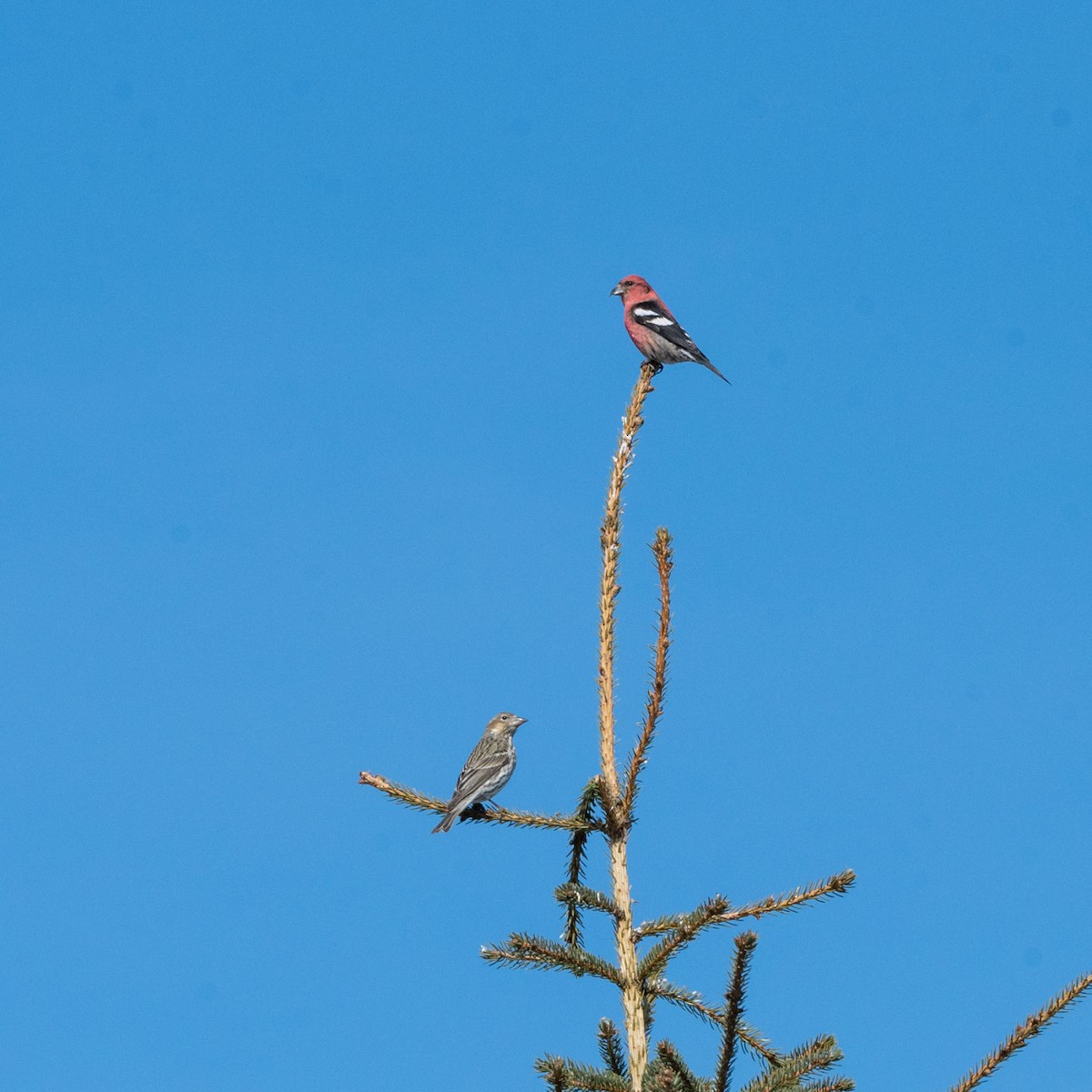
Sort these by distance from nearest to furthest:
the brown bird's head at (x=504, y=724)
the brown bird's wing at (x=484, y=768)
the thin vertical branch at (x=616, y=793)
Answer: the thin vertical branch at (x=616, y=793) < the brown bird's wing at (x=484, y=768) < the brown bird's head at (x=504, y=724)

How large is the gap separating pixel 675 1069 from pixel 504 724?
6.92 metres

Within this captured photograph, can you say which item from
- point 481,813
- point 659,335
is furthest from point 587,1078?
point 659,335

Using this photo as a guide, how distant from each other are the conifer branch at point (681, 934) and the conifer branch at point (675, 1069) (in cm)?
47

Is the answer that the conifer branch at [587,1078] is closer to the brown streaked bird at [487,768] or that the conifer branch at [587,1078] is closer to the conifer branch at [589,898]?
the conifer branch at [589,898]

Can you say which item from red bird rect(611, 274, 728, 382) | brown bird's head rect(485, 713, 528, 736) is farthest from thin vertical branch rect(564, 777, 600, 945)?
red bird rect(611, 274, 728, 382)

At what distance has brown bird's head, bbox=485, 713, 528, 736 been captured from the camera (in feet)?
36.7

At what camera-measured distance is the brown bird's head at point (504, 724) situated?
1119 cm

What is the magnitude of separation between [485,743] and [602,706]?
5.00m

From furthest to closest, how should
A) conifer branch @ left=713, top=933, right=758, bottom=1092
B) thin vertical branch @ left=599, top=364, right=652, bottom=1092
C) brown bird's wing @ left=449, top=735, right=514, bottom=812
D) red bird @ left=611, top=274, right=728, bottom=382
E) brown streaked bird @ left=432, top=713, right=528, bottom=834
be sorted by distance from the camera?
1. red bird @ left=611, top=274, right=728, bottom=382
2. brown bird's wing @ left=449, top=735, right=514, bottom=812
3. brown streaked bird @ left=432, top=713, right=528, bottom=834
4. thin vertical branch @ left=599, top=364, right=652, bottom=1092
5. conifer branch @ left=713, top=933, right=758, bottom=1092

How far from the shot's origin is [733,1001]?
4328mm

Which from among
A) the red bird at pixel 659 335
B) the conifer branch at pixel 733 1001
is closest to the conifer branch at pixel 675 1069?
the conifer branch at pixel 733 1001

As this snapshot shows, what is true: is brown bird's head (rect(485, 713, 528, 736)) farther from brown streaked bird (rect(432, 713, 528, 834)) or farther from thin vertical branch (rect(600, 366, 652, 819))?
thin vertical branch (rect(600, 366, 652, 819))

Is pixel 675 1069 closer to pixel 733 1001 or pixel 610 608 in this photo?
pixel 733 1001

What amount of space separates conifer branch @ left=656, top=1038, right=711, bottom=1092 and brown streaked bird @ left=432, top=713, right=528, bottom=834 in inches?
75.3
